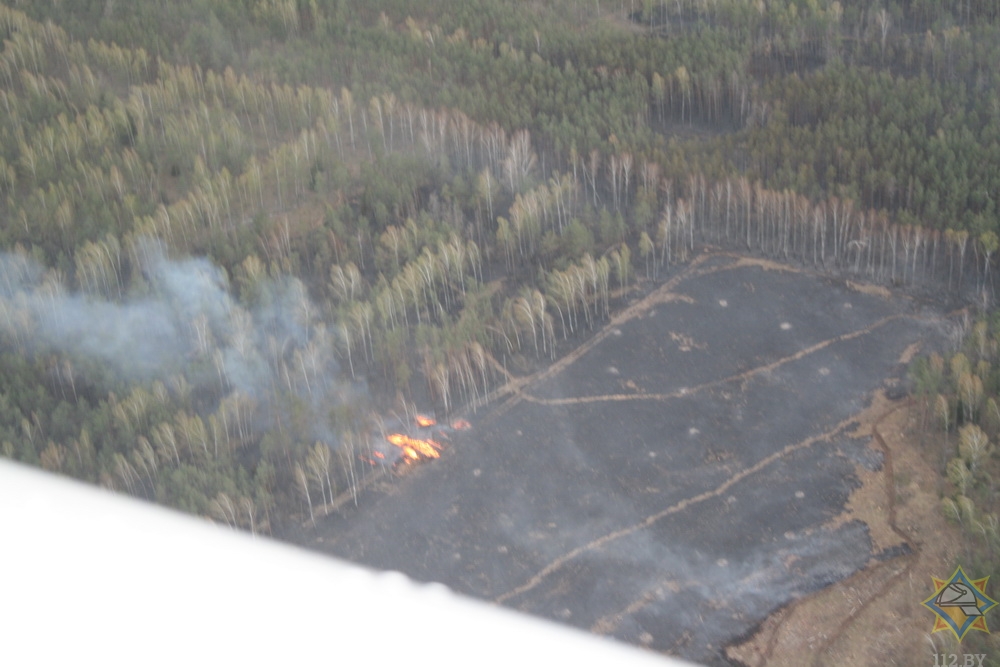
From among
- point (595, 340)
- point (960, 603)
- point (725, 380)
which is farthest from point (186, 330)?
point (960, 603)

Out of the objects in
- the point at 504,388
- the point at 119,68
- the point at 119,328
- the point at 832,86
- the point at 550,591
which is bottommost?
the point at 550,591

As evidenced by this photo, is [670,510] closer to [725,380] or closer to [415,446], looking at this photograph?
[725,380]

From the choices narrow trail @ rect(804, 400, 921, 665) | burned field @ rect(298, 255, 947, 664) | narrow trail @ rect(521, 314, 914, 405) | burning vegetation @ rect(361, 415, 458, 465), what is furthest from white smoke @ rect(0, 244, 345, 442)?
narrow trail @ rect(804, 400, 921, 665)

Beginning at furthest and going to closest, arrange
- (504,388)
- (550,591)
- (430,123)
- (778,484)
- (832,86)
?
(832,86)
(430,123)
(504,388)
(778,484)
(550,591)

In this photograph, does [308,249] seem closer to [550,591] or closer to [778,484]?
[550,591]

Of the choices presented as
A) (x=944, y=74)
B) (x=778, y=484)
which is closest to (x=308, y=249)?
(x=778, y=484)

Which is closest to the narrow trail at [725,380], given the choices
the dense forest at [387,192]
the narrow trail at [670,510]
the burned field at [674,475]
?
the burned field at [674,475]

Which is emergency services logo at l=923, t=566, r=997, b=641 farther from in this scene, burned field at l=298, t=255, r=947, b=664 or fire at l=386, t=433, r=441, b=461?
fire at l=386, t=433, r=441, b=461
